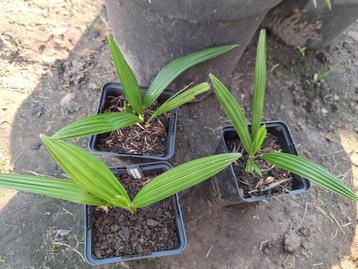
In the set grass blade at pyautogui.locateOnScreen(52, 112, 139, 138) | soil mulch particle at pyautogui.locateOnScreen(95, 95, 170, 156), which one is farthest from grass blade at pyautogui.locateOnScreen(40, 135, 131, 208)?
soil mulch particle at pyautogui.locateOnScreen(95, 95, 170, 156)

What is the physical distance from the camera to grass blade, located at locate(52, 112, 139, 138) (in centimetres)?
82

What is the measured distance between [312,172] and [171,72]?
508 mm

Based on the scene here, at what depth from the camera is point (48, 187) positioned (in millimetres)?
721

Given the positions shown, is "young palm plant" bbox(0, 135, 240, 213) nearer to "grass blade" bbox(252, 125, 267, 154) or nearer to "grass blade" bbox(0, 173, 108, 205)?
"grass blade" bbox(0, 173, 108, 205)

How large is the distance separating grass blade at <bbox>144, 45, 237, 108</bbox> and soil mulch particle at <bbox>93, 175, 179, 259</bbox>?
27 centimetres

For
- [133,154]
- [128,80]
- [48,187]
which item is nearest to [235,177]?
[133,154]

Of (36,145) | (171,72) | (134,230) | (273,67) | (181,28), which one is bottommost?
(36,145)

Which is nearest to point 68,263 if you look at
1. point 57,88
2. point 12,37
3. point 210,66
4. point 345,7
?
point 57,88

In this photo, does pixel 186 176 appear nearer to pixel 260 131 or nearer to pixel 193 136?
pixel 260 131

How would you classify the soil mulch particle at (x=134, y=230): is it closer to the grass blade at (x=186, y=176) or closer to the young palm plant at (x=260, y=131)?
the grass blade at (x=186, y=176)

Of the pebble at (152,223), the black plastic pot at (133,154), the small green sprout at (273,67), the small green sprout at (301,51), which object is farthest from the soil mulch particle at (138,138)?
the small green sprout at (301,51)

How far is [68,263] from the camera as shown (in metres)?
1.05

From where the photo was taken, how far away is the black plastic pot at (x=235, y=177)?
99 cm

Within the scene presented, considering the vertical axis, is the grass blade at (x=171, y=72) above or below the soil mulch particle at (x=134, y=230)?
above
